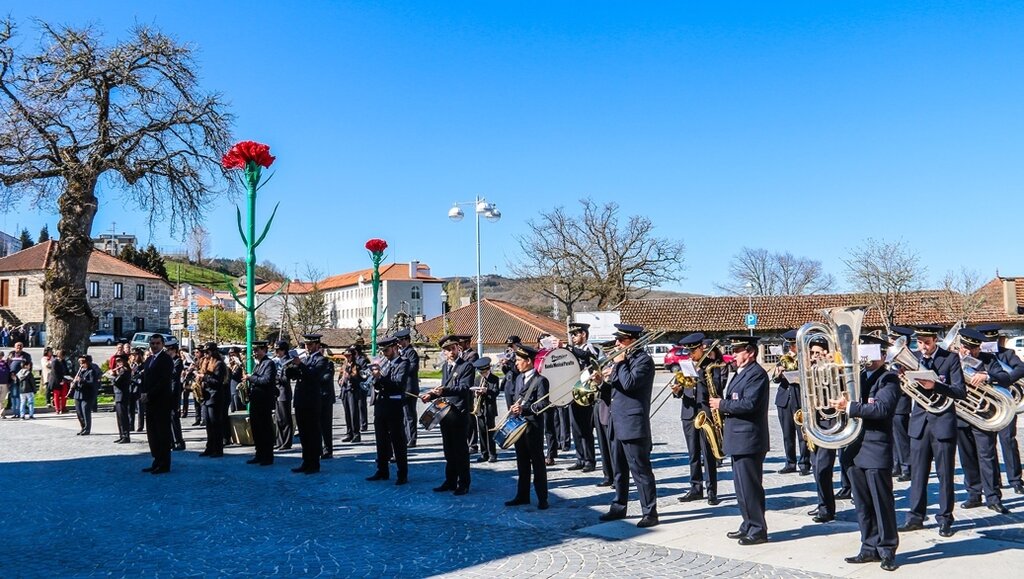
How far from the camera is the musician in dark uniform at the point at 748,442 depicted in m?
7.01

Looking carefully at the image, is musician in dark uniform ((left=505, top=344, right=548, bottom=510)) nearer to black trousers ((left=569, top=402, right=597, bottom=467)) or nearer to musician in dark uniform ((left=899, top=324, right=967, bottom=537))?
black trousers ((left=569, top=402, right=597, bottom=467))

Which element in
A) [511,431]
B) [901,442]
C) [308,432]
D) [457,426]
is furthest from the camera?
[308,432]

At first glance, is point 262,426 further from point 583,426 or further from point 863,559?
point 863,559

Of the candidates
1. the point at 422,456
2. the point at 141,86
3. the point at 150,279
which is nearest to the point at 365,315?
the point at 150,279

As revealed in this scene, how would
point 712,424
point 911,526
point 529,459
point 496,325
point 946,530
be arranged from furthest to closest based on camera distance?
point 496,325
point 529,459
point 712,424
point 911,526
point 946,530

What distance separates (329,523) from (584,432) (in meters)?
4.41

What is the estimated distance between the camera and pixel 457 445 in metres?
9.71

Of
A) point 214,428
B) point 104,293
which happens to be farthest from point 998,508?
point 104,293

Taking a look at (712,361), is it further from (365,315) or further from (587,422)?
(365,315)

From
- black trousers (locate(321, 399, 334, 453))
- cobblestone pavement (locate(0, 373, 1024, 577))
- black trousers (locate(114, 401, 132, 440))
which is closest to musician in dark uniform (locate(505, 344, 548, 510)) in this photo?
cobblestone pavement (locate(0, 373, 1024, 577))

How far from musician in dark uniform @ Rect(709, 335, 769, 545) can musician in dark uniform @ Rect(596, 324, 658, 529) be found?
2.84 ft

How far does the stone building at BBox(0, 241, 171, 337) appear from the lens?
210 feet

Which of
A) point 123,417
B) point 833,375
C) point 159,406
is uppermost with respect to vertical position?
point 833,375

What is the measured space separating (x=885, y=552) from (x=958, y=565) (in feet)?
1.96
